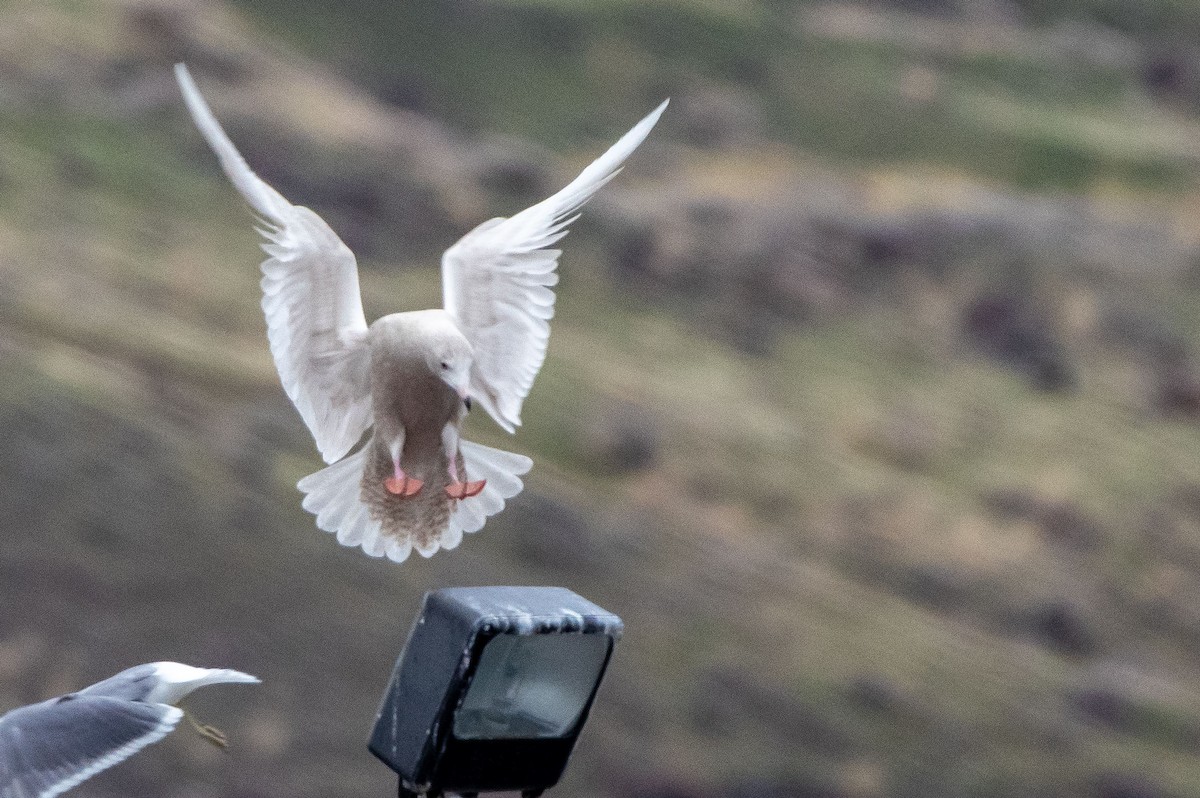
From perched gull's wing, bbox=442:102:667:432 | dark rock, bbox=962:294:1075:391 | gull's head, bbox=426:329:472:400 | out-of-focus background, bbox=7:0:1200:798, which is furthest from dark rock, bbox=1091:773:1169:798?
gull's head, bbox=426:329:472:400

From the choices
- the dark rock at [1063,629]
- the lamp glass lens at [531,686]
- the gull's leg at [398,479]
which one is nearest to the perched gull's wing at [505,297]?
the gull's leg at [398,479]

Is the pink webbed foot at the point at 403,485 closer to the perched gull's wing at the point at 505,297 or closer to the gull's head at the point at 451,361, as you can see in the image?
the perched gull's wing at the point at 505,297

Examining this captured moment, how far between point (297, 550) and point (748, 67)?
1013 centimetres

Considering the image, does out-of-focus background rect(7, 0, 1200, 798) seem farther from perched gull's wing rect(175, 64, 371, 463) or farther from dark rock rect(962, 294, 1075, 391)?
perched gull's wing rect(175, 64, 371, 463)

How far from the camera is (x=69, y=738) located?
4598 mm

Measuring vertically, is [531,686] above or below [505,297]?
below

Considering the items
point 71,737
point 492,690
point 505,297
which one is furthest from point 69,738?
point 505,297

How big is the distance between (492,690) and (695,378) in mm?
13947

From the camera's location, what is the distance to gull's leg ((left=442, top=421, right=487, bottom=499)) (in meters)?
6.35

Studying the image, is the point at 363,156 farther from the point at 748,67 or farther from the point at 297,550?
the point at 297,550

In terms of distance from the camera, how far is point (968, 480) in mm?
16812

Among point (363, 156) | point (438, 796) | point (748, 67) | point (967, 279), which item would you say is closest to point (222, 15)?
point (363, 156)

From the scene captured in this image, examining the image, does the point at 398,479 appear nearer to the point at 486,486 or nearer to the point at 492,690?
the point at 486,486

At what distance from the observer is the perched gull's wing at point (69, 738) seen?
449 centimetres
